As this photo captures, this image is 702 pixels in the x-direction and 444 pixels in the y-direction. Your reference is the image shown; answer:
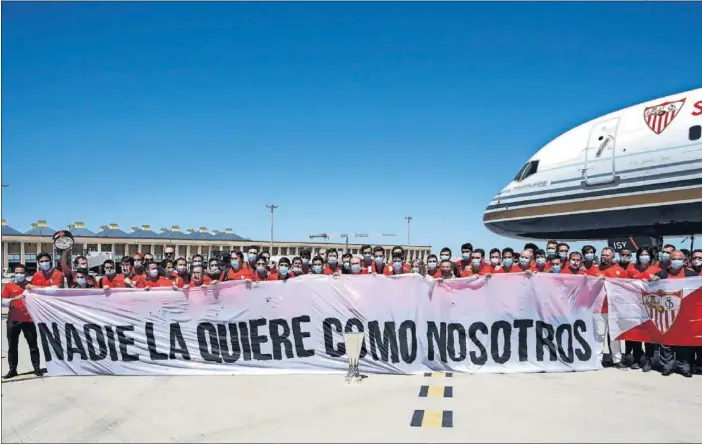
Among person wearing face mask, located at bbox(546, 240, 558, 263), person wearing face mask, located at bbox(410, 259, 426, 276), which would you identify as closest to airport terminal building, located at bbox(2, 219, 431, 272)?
person wearing face mask, located at bbox(410, 259, 426, 276)

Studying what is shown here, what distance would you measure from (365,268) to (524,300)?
10.1 feet

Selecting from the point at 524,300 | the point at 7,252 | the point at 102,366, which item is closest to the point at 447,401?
the point at 524,300

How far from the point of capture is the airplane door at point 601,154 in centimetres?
1580

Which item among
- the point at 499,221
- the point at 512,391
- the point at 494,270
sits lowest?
the point at 512,391

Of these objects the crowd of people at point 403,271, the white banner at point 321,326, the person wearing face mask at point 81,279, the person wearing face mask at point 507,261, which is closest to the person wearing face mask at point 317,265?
the crowd of people at point 403,271

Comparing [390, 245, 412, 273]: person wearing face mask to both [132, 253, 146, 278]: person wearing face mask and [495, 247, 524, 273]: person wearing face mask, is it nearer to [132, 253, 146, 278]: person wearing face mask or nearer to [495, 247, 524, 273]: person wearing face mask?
[495, 247, 524, 273]: person wearing face mask

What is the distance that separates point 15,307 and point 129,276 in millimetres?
2484

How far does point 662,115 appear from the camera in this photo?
14977mm

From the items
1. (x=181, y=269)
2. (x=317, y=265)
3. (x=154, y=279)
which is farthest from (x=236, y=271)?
(x=317, y=265)

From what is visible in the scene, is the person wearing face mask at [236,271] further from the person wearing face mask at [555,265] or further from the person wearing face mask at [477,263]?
the person wearing face mask at [555,265]

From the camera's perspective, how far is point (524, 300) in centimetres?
924

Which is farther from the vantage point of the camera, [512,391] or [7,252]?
[7,252]

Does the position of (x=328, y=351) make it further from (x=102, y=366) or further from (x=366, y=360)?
(x=102, y=366)

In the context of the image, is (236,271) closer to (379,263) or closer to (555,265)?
(379,263)
